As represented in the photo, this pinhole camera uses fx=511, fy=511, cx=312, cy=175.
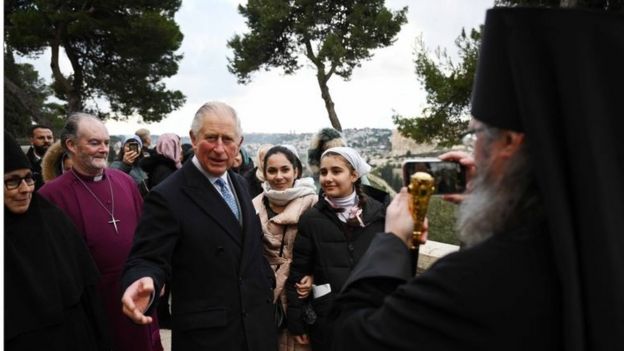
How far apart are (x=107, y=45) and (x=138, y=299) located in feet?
62.4

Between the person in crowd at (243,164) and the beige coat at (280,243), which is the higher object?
the person in crowd at (243,164)

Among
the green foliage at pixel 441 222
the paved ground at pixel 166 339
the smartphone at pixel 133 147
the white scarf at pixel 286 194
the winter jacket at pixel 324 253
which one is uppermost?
the smartphone at pixel 133 147

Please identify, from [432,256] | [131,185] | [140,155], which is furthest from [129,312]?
[140,155]

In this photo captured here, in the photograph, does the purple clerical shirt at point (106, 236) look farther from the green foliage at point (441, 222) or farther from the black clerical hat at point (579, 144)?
the green foliage at point (441, 222)

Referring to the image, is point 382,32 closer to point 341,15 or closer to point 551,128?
point 341,15

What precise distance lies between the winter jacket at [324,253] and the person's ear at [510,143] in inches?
76.4

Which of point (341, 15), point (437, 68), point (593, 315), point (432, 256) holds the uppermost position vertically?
point (341, 15)

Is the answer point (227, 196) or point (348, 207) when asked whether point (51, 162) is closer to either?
point (227, 196)

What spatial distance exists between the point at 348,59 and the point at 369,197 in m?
19.3

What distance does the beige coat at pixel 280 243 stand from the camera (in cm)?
338

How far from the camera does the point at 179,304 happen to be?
248cm

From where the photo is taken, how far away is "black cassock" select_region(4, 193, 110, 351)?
8.11ft

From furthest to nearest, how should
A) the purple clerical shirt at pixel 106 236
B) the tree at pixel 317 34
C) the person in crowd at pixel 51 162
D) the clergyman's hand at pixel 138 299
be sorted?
the tree at pixel 317 34 < the person in crowd at pixel 51 162 < the purple clerical shirt at pixel 106 236 < the clergyman's hand at pixel 138 299

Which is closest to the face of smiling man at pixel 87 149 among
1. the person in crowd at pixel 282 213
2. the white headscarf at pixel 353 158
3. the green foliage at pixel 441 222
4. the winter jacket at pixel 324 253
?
the person in crowd at pixel 282 213
